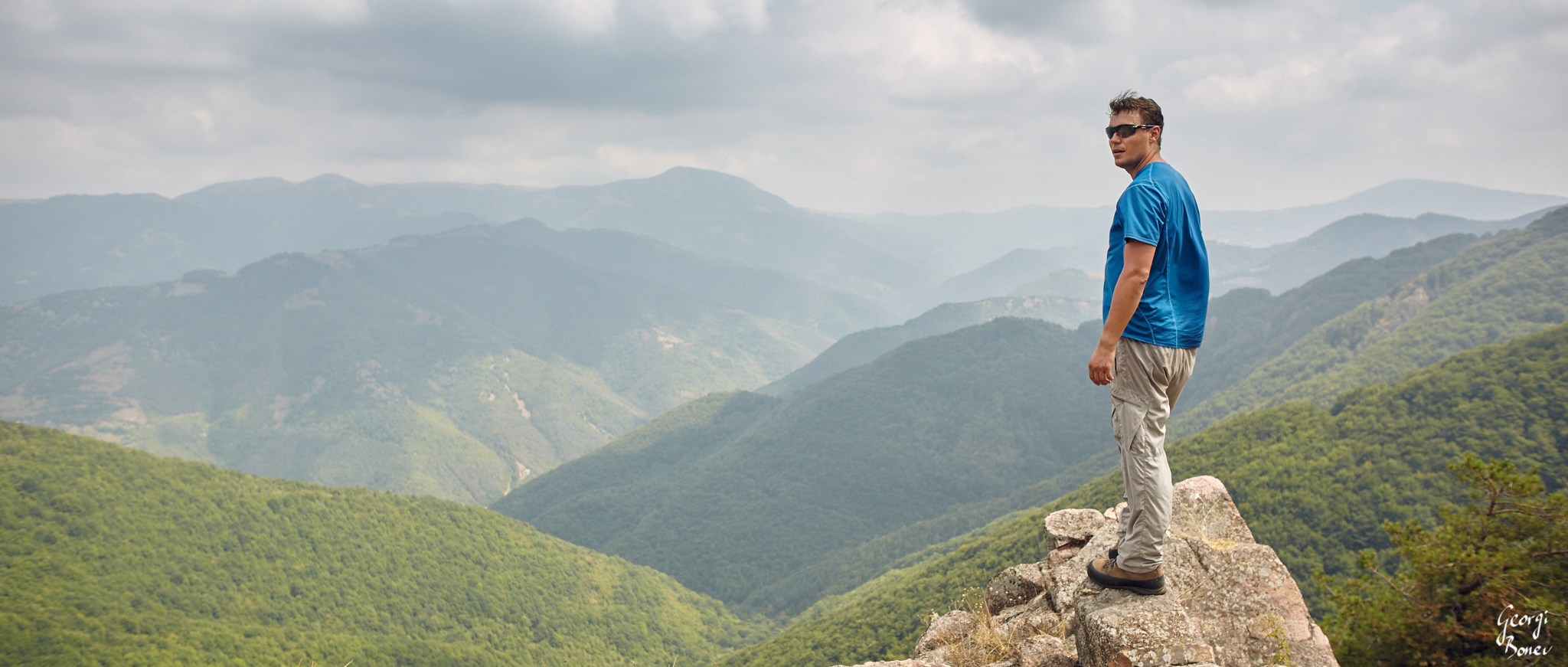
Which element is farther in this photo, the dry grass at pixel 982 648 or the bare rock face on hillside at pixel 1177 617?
the dry grass at pixel 982 648

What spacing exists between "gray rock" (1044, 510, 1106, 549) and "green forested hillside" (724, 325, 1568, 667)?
112 feet

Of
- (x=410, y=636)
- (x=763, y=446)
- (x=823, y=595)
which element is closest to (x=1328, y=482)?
(x=823, y=595)

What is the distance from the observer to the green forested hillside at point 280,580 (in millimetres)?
59844

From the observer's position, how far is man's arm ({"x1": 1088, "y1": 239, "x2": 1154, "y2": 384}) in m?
6.63

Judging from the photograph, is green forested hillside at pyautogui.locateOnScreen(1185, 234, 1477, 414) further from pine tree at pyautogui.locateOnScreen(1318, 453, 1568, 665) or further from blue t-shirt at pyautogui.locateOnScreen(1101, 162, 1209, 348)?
blue t-shirt at pyautogui.locateOnScreen(1101, 162, 1209, 348)

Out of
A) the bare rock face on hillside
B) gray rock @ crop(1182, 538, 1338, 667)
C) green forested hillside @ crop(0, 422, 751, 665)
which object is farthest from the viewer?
green forested hillside @ crop(0, 422, 751, 665)

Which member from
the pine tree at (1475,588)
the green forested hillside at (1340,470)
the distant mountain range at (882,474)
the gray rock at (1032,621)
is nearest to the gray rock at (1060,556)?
the gray rock at (1032,621)

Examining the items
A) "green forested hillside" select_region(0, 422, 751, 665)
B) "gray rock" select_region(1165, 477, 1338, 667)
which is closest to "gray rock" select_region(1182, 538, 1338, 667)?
"gray rock" select_region(1165, 477, 1338, 667)

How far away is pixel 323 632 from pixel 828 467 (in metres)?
123

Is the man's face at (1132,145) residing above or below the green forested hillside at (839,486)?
above

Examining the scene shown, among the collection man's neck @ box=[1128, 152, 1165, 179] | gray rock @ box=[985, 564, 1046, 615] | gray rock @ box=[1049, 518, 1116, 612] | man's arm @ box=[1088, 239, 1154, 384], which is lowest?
gray rock @ box=[985, 564, 1046, 615]

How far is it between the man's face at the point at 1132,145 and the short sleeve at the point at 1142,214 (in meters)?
0.77

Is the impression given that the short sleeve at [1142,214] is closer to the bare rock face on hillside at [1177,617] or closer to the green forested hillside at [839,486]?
the bare rock face on hillside at [1177,617]

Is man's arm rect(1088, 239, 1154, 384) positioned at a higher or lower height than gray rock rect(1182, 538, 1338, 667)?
higher
